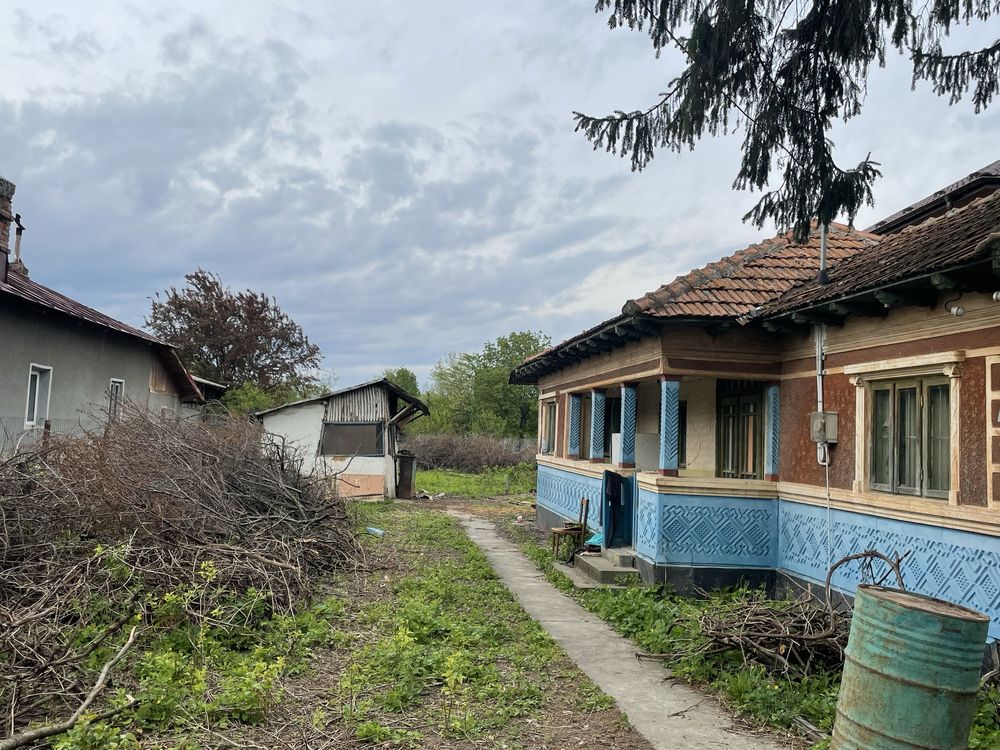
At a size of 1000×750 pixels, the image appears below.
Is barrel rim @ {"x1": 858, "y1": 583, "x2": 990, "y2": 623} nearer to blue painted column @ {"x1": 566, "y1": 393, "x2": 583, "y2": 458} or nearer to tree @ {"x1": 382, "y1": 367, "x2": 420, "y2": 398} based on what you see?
blue painted column @ {"x1": 566, "y1": 393, "x2": 583, "y2": 458}

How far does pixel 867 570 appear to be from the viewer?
7.51 m

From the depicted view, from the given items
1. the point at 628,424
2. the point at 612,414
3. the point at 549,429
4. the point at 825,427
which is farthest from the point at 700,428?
the point at 549,429

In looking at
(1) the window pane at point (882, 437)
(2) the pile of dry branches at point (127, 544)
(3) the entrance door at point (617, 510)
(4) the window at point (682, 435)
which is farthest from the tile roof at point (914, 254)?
(2) the pile of dry branches at point (127, 544)

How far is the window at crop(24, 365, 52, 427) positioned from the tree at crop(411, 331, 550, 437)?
28.8 meters

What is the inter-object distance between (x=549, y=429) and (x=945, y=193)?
1078 cm

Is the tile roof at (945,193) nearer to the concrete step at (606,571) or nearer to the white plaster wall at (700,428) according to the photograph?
the white plaster wall at (700,428)

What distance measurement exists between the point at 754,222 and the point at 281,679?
222 inches

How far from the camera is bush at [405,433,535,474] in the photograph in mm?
36281

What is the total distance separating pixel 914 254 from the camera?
7141 millimetres

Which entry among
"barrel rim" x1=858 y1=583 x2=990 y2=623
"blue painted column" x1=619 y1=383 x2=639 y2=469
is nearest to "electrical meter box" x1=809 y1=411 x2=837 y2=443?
"blue painted column" x1=619 y1=383 x2=639 y2=469

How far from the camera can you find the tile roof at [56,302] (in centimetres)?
1367

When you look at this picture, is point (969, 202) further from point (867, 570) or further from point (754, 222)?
point (867, 570)

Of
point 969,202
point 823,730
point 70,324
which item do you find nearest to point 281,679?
point 823,730

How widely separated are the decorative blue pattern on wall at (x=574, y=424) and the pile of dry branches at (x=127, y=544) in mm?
5120
